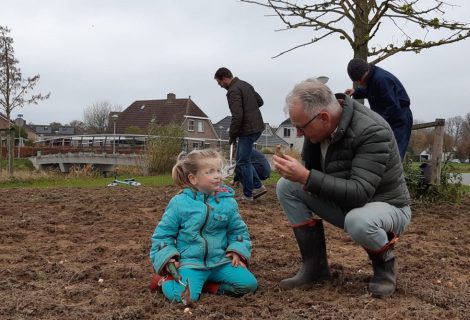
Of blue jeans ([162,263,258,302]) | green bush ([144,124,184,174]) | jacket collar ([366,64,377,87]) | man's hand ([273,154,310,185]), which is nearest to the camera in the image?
man's hand ([273,154,310,185])

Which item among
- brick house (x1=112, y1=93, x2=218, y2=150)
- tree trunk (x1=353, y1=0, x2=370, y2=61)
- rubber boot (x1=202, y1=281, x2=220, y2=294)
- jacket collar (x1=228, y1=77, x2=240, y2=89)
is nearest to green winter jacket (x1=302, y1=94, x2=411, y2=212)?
rubber boot (x1=202, y1=281, x2=220, y2=294)

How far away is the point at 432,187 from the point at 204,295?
214 inches

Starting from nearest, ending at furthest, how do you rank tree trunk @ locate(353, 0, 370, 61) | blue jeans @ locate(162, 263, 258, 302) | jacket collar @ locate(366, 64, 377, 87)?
blue jeans @ locate(162, 263, 258, 302)
jacket collar @ locate(366, 64, 377, 87)
tree trunk @ locate(353, 0, 370, 61)

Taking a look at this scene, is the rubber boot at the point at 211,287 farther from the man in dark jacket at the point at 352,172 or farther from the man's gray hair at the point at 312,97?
the man's gray hair at the point at 312,97

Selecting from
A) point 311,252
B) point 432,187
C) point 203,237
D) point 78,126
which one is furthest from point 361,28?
point 78,126

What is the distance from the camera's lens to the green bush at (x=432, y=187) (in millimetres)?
7418

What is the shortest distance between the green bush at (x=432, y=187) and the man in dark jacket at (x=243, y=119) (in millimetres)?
2186

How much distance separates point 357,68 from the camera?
16.7 feet

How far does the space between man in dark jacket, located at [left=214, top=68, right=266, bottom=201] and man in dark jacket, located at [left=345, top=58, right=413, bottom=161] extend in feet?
6.77

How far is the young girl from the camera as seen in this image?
120 inches

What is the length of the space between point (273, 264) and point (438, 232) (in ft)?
7.46

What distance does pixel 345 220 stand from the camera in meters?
2.99

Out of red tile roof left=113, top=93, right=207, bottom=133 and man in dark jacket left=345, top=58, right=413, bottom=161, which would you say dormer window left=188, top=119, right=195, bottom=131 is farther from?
man in dark jacket left=345, top=58, right=413, bottom=161

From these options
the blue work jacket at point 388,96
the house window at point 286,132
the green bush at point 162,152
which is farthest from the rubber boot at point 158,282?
the house window at point 286,132
